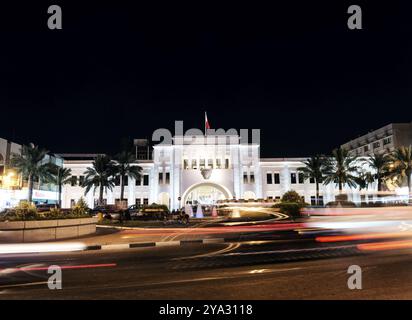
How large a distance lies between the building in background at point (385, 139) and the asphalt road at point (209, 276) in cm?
5146

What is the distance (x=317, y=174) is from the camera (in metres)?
50.8

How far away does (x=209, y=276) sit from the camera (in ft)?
23.9

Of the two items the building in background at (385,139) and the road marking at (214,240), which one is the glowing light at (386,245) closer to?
the road marking at (214,240)

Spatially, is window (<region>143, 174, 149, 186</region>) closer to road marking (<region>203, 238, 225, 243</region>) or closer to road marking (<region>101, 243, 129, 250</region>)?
road marking (<region>203, 238, 225, 243</region>)

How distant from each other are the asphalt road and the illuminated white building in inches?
1785

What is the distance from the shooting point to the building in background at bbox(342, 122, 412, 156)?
183ft

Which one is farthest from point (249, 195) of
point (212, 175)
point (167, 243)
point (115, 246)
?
point (115, 246)

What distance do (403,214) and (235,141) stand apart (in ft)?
114

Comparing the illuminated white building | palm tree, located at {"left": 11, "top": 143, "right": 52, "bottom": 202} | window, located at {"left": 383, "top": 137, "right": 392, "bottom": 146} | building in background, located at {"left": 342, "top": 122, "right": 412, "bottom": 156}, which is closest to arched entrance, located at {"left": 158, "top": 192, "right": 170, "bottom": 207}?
the illuminated white building

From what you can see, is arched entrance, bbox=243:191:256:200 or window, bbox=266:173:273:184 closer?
arched entrance, bbox=243:191:256:200

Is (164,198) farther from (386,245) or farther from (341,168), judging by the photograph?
(386,245)

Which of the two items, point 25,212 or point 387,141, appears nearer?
point 25,212

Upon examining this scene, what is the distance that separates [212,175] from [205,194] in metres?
5.48
